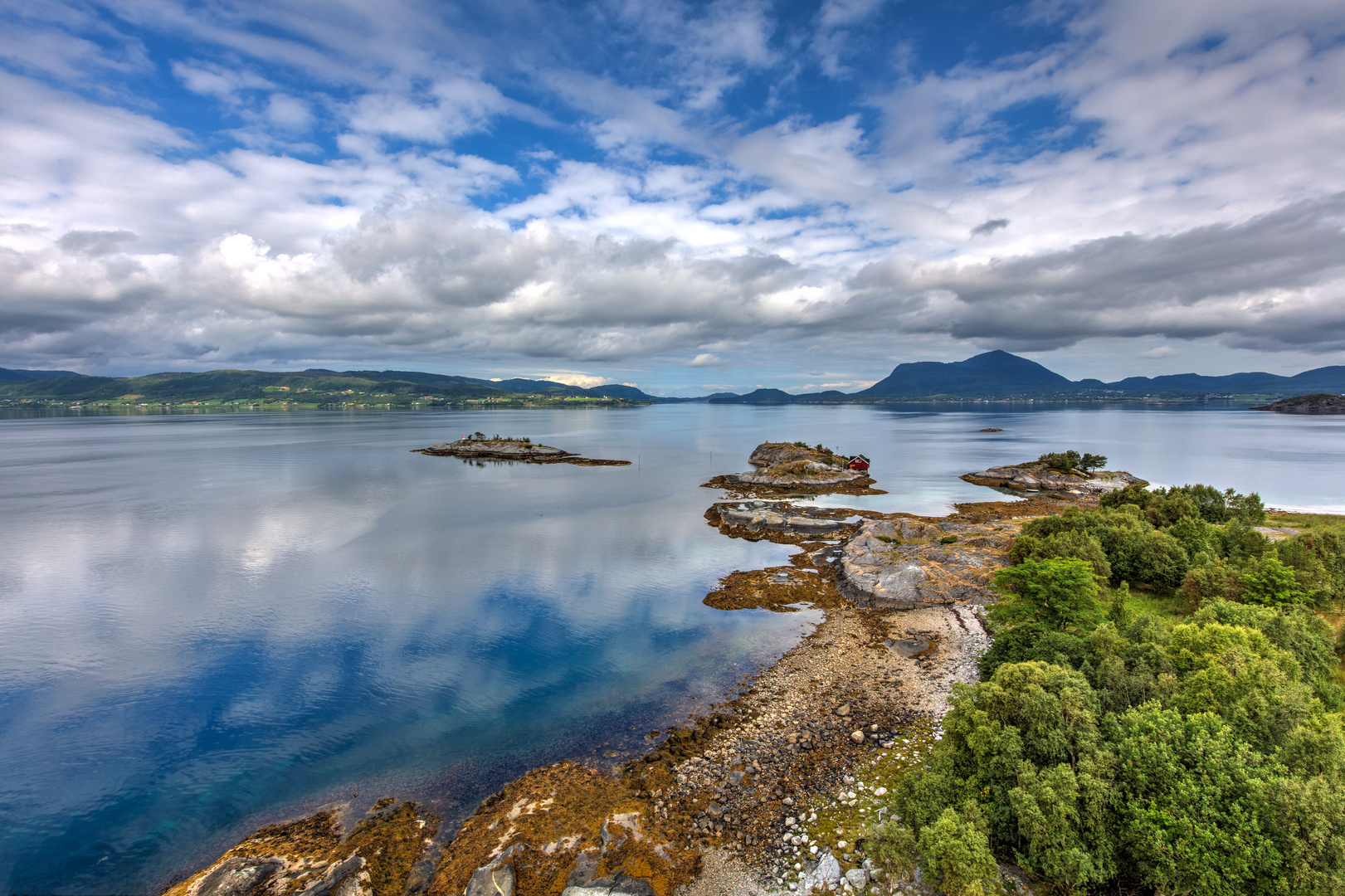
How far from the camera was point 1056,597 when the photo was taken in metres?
20.5

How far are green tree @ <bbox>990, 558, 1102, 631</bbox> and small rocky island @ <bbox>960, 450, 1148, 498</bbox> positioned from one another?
5496 centimetres

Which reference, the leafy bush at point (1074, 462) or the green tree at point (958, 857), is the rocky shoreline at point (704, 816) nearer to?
the green tree at point (958, 857)

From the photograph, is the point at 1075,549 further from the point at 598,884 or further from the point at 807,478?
the point at 807,478

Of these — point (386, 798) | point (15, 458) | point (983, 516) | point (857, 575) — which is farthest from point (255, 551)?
point (15, 458)

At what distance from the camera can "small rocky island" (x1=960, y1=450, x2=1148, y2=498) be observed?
66562 millimetres

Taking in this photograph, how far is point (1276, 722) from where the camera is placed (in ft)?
38.3

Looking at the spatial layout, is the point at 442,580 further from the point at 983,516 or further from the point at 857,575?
the point at 983,516

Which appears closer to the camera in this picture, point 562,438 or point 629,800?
point 629,800

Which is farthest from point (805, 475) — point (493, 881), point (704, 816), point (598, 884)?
point (493, 881)

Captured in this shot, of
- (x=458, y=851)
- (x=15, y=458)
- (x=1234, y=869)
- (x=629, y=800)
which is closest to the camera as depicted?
(x=1234, y=869)

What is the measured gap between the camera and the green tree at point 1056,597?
65.5 feet

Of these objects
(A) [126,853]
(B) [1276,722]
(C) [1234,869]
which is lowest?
(A) [126,853]

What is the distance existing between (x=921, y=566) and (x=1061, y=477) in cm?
5078

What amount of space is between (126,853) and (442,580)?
22.0m
